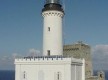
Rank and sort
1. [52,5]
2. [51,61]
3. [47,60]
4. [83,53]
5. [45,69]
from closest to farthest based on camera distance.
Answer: [51,61] → [47,60] → [45,69] → [52,5] → [83,53]

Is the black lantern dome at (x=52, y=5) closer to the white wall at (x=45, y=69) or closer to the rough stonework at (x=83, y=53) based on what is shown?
the rough stonework at (x=83, y=53)

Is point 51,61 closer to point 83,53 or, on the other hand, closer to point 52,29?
point 52,29

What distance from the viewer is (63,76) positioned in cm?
3059

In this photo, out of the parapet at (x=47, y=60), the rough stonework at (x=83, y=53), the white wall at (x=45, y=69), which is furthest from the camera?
the rough stonework at (x=83, y=53)

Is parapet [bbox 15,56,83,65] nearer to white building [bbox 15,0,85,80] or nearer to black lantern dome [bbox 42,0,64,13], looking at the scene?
white building [bbox 15,0,85,80]

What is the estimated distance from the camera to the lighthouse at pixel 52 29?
34.9 metres

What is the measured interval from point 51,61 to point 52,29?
5.81 metres

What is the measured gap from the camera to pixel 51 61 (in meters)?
31.4

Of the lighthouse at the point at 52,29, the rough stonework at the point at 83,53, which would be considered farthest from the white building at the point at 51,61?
the rough stonework at the point at 83,53

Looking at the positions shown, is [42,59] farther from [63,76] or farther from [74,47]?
[74,47]

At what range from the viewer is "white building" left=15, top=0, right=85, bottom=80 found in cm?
3090

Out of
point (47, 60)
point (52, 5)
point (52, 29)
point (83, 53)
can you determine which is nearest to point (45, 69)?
point (47, 60)

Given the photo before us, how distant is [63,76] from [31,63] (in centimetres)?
489

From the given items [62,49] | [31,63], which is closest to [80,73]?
[62,49]
